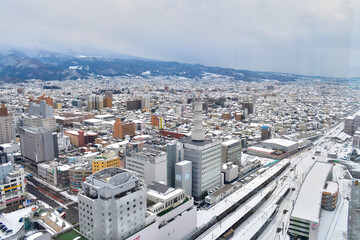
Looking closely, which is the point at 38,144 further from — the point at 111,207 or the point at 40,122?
the point at 111,207

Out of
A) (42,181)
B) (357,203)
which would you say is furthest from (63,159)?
(357,203)

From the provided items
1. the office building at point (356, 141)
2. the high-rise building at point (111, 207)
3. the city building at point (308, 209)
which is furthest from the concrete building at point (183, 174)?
the office building at point (356, 141)

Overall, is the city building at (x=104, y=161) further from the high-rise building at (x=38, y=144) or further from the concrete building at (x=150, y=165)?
the high-rise building at (x=38, y=144)

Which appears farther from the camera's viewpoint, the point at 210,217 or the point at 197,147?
the point at 197,147

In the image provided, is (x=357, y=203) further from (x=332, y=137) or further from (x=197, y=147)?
(x=332, y=137)

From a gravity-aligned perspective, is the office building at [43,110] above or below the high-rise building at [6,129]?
above

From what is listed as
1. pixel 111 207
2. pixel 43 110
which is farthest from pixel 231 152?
pixel 43 110
